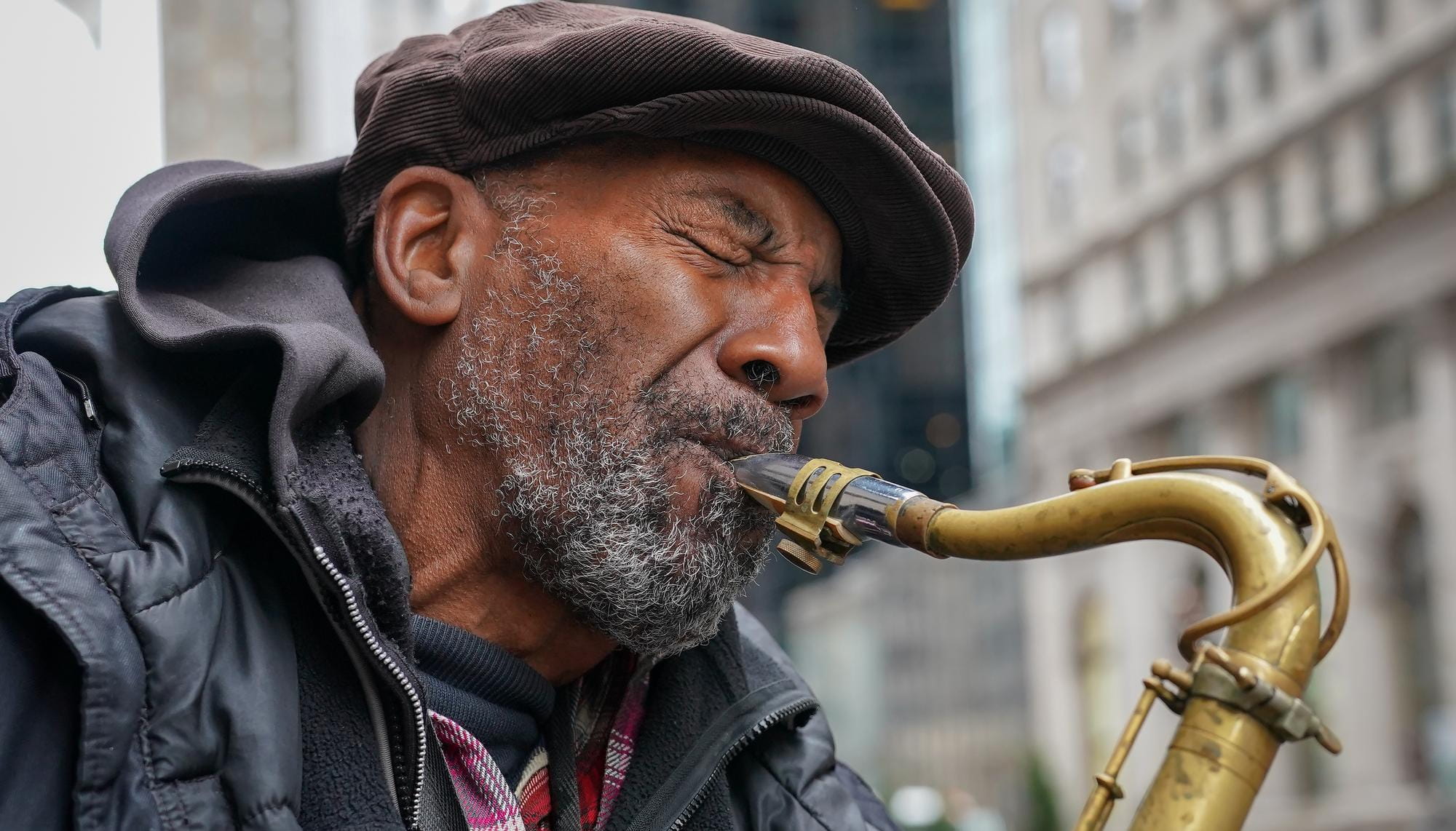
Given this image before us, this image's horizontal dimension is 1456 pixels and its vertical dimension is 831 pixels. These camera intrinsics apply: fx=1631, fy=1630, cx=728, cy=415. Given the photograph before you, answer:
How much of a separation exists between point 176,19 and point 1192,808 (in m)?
4.02

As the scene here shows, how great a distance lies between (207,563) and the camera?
2.00m

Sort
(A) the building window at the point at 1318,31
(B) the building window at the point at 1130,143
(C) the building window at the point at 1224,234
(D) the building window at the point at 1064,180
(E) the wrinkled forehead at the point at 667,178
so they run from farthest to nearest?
(D) the building window at the point at 1064,180
(B) the building window at the point at 1130,143
(C) the building window at the point at 1224,234
(A) the building window at the point at 1318,31
(E) the wrinkled forehead at the point at 667,178

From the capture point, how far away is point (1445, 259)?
28.2 m

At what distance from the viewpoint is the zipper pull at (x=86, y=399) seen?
2.05 metres

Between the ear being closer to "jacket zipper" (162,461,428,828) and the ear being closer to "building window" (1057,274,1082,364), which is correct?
"jacket zipper" (162,461,428,828)

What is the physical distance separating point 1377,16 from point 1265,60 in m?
4.45

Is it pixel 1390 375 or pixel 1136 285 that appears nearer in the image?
pixel 1390 375

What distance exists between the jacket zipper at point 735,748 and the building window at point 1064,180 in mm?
41938

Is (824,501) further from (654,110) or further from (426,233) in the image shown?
(426,233)

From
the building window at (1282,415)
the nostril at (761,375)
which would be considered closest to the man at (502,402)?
the nostril at (761,375)

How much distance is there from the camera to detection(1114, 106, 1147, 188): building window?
131 feet

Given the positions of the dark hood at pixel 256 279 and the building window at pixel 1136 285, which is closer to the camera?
the dark hood at pixel 256 279

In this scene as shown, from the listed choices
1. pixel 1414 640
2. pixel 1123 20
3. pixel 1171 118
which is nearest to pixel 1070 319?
pixel 1171 118

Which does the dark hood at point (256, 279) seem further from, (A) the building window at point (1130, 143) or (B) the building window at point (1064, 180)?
(B) the building window at point (1064, 180)
